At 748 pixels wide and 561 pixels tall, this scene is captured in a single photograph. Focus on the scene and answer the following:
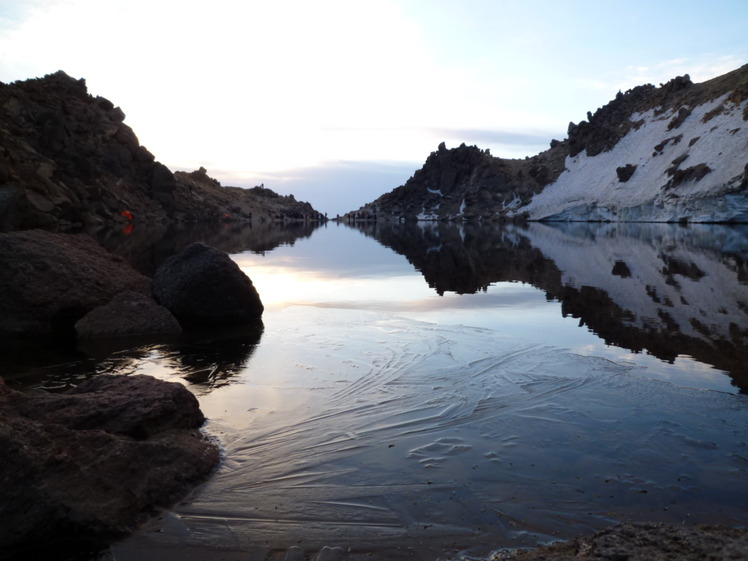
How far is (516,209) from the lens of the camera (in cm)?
10669

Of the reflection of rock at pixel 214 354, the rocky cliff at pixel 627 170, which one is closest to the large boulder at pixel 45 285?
the reflection of rock at pixel 214 354

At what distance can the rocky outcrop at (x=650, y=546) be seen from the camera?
304 centimetres

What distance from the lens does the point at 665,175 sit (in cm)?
7556

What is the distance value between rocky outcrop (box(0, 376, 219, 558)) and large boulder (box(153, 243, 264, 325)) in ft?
20.8

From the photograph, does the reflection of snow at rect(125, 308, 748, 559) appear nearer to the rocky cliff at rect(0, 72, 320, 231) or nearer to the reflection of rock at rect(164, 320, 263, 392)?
the reflection of rock at rect(164, 320, 263, 392)

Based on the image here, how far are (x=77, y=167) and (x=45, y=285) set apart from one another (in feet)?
200

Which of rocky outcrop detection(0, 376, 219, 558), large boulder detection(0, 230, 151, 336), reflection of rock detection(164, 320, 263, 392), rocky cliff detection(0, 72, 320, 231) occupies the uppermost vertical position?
rocky cliff detection(0, 72, 320, 231)

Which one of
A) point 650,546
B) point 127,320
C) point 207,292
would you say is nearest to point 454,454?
point 650,546

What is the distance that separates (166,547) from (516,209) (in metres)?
108

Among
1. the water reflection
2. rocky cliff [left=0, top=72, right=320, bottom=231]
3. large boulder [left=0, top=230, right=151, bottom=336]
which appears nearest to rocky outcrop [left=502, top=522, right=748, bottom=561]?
the water reflection

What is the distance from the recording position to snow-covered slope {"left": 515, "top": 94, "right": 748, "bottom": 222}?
2512 inches

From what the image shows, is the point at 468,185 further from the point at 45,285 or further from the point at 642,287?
the point at 45,285

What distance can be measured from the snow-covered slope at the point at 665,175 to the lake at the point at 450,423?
Result: 5908 cm

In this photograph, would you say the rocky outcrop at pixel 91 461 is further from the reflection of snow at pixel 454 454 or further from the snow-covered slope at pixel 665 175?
the snow-covered slope at pixel 665 175
